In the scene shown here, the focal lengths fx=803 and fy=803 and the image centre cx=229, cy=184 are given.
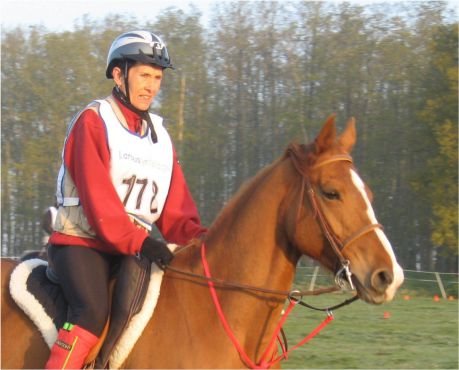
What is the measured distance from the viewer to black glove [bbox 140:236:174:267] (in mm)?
4551

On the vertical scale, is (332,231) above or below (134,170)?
below

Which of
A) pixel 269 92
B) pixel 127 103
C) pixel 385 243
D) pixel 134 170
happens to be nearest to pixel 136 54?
pixel 127 103

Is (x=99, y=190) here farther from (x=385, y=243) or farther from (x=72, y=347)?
(x=385, y=243)

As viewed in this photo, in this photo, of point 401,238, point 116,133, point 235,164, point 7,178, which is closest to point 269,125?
point 235,164

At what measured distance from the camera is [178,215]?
526 centimetres

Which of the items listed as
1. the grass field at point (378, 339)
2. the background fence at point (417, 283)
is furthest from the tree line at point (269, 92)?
the grass field at point (378, 339)

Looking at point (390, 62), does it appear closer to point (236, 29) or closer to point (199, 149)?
point (236, 29)

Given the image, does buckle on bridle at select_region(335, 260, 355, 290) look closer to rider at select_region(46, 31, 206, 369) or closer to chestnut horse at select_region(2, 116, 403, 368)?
chestnut horse at select_region(2, 116, 403, 368)

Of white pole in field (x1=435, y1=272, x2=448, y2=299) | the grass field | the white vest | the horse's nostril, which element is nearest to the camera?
the horse's nostril

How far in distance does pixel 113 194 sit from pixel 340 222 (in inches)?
50.9

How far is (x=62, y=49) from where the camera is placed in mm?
39500

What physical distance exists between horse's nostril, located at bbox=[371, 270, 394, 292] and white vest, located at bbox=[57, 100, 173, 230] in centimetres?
150

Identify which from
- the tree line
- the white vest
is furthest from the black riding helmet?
the tree line

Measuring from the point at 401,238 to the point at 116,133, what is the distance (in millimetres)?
37962
